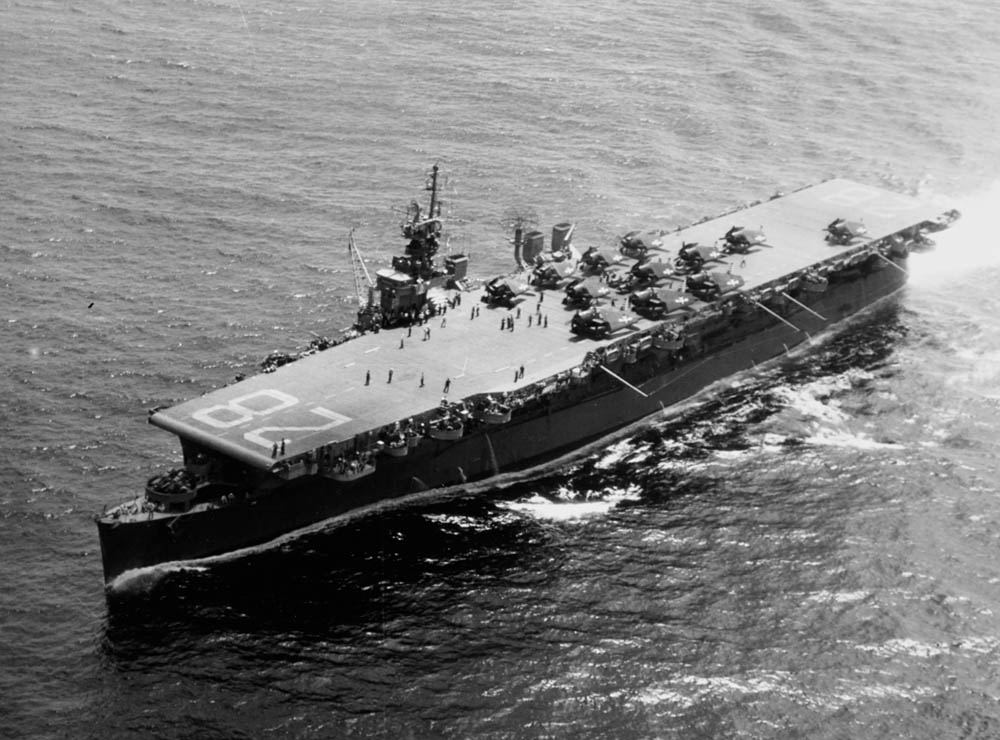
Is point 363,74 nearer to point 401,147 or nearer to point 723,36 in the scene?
point 401,147

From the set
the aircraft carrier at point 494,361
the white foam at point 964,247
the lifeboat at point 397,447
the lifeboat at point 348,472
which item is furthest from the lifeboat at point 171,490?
the white foam at point 964,247

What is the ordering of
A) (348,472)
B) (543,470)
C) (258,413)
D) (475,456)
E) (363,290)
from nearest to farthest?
(348,472) < (258,413) < (475,456) < (543,470) < (363,290)

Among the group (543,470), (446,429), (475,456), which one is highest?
(446,429)

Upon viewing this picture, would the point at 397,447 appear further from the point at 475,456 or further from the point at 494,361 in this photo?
the point at 494,361


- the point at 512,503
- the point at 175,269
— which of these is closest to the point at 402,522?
the point at 512,503

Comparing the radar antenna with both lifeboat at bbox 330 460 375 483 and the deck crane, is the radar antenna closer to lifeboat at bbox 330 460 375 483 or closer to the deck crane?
the deck crane

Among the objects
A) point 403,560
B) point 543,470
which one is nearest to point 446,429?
point 403,560

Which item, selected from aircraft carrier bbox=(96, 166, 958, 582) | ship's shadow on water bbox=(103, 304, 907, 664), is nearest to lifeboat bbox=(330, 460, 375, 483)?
aircraft carrier bbox=(96, 166, 958, 582)
